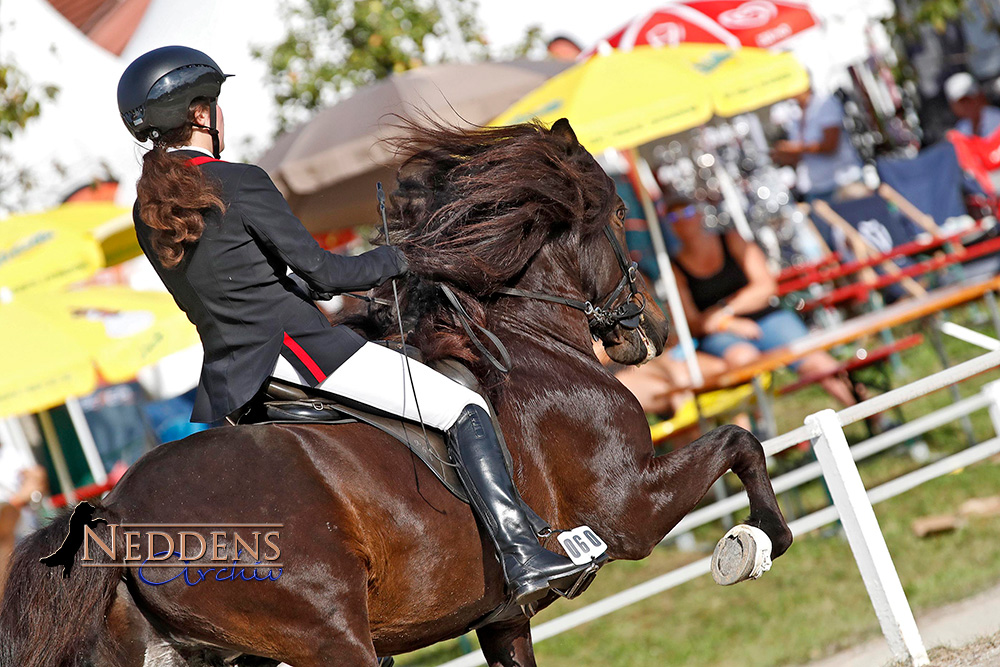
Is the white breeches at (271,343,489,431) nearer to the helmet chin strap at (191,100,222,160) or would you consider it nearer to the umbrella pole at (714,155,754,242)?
the helmet chin strap at (191,100,222,160)

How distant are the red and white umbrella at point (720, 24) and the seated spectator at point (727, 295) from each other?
11.3ft

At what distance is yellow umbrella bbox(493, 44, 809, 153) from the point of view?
763cm

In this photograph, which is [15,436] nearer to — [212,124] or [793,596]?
[793,596]

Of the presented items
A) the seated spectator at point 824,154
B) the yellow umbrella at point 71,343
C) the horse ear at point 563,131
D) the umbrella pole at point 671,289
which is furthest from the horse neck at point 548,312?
the seated spectator at point 824,154

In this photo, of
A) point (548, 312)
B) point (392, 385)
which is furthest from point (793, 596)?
point (392, 385)

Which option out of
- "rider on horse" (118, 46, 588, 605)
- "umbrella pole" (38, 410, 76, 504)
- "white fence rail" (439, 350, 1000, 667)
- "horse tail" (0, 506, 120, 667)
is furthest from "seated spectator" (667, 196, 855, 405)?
"horse tail" (0, 506, 120, 667)

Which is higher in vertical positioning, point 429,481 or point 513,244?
point 513,244

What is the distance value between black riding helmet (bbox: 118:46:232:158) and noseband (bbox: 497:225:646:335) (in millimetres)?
1494

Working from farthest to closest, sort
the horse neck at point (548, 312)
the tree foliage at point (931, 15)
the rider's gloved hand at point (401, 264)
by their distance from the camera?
the tree foliage at point (931, 15) < the horse neck at point (548, 312) < the rider's gloved hand at point (401, 264)

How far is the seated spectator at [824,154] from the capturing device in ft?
41.9

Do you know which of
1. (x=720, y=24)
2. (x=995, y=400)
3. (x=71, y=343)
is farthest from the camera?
(x=720, y=24)

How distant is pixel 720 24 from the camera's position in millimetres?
12195

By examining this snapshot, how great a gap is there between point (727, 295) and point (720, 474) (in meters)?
4.87

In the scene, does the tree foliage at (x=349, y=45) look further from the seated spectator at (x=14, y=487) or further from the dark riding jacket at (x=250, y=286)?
the dark riding jacket at (x=250, y=286)
